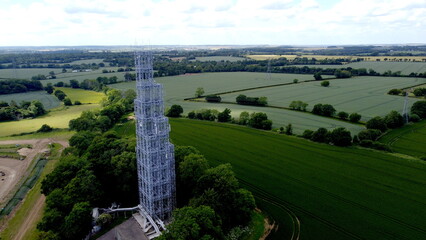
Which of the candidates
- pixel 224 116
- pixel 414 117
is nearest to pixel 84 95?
pixel 224 116

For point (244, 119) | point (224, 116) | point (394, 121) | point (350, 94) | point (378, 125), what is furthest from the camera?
point (350, 94)

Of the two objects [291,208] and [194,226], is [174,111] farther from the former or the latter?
[194,226]

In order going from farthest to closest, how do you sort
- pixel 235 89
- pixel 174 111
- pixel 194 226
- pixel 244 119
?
pixel 235 89
pixel 174 111
pixel 244 119
pixel 194 226

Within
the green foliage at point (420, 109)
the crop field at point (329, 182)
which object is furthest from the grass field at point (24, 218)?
the green foliage at point (420, 109)

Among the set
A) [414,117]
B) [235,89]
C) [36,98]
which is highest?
[235,89]

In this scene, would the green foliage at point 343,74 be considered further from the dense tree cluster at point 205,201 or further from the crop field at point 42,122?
the dense tree cluster at point 205,201

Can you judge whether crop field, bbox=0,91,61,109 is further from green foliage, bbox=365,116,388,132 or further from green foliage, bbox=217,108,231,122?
green foliage, bbox=365,116,388,132

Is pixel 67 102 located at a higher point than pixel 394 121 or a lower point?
lower
